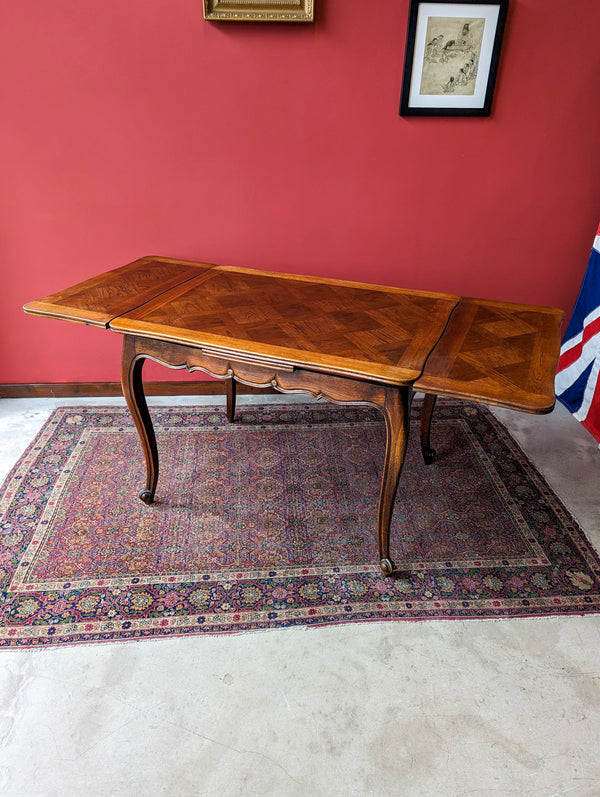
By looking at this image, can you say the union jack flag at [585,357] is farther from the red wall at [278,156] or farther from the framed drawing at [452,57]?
the framed drawing at [452,57]

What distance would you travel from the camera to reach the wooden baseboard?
116 inches

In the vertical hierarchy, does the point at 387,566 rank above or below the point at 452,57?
below

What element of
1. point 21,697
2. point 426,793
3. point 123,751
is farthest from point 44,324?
point 426,793

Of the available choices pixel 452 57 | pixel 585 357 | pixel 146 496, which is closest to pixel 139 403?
pixel 146 496

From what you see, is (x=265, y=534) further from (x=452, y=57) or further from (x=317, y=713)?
(x=452, y=57)

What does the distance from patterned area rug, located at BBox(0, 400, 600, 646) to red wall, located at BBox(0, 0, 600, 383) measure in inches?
31.4

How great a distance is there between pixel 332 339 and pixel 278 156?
1.26m

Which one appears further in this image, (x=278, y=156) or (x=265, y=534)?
(x=278, y=156)

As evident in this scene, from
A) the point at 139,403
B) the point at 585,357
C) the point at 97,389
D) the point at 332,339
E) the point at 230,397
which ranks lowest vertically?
the point at 97,389

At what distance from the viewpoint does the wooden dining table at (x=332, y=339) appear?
1.55m

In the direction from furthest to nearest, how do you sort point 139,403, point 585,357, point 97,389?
point 97,389 → point 585,357 → point 139,403

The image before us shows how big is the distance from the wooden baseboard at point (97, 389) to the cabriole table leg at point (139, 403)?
2.90 ft

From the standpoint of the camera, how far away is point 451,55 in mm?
2326

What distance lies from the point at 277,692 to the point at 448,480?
1198 millimetres
